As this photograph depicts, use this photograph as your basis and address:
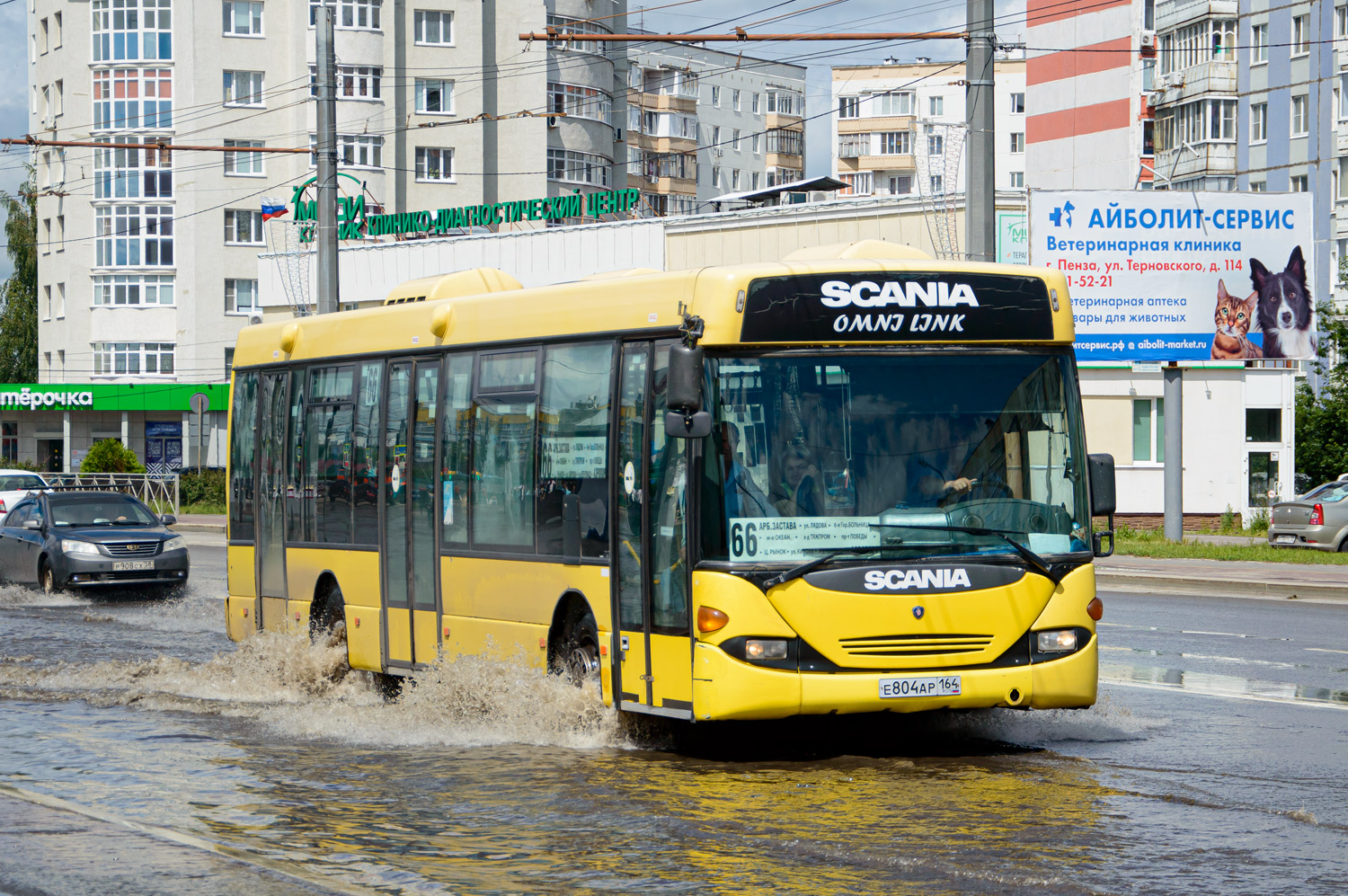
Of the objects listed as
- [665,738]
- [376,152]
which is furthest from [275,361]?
[376,152]

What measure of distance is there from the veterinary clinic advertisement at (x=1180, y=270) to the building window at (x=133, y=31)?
55013mm

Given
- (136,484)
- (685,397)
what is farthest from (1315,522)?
(136,484)

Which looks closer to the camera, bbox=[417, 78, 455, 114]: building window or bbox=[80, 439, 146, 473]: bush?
bbox=[80, 439, 146, 473]: bush

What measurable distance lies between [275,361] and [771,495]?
23.1 feet

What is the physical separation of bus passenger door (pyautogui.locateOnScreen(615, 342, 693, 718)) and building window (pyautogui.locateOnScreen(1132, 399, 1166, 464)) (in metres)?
33.7

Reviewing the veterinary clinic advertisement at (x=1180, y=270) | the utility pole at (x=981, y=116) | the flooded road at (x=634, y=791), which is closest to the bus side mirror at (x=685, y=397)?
the flooded road at (x=634, y=791)

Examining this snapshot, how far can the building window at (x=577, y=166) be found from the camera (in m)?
79.1

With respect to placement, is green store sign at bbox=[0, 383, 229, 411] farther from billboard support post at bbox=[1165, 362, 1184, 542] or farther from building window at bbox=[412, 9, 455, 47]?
billboard support post at bbox=[1165, 362, 1184, 542]

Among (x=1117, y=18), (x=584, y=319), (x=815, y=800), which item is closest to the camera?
A: (x=815, y=800)

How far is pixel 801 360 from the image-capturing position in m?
9.70

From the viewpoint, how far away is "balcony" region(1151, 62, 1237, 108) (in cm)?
7281

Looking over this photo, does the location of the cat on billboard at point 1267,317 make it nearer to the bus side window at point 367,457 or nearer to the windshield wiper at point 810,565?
the bus side window at point 367,457

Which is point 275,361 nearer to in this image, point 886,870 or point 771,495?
point 771,495

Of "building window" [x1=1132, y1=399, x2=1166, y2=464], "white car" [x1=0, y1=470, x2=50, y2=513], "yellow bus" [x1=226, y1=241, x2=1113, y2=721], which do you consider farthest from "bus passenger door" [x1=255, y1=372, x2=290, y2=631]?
"building window" [x1=1132, y1=399, x2=1166, y2=464]
